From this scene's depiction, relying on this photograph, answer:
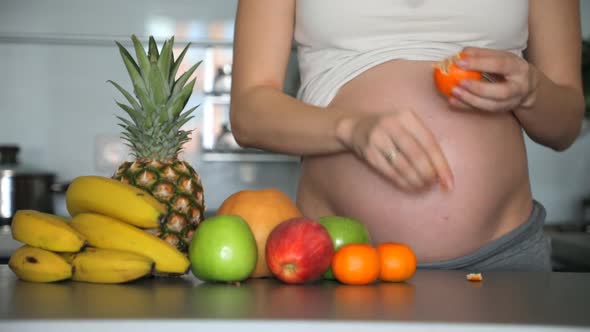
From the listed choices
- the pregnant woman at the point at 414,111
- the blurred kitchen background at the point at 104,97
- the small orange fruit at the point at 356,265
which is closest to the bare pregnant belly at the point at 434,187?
the pregnant woman at the point at 414,111

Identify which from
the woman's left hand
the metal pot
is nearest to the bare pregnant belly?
the woman's left hand

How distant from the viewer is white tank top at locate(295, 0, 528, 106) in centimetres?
118

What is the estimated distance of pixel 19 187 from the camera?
3064 mm

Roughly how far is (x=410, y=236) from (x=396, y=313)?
18.4 inches

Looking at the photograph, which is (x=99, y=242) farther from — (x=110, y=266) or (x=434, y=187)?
(x=434, y=187)

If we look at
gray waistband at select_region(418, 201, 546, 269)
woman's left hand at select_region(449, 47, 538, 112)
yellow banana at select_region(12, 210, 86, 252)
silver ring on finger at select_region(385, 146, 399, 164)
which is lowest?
gray waistband at select_region(418, 201, 546, 269)

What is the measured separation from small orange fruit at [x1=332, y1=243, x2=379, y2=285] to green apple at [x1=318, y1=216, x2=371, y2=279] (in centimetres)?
6

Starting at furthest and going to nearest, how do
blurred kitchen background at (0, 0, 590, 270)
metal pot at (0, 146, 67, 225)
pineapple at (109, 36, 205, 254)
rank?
blurred kitchen background at (0, 0, 590, 270) → metal pot at (0, 146, 67, 225) → pineapple at (109, 36, 205, 254)

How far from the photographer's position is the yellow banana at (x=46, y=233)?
89 cm

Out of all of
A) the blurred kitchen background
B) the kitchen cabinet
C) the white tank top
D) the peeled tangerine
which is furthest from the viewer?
the blurred kitchen background

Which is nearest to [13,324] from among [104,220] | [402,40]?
[104,220]

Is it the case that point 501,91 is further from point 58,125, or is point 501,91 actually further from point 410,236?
point 58,125

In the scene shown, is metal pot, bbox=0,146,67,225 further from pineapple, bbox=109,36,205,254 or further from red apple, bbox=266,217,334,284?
red apple, bbox=266,217,334,284

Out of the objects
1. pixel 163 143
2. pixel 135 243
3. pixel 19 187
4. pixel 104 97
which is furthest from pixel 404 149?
pixel 104 97
